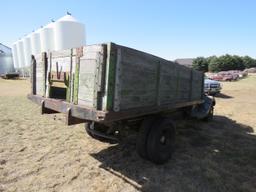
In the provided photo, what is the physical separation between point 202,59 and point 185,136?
230 feet

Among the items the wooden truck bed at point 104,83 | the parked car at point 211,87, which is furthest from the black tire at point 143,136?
the parked car at point 211,87

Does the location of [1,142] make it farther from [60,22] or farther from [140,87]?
[60,22]

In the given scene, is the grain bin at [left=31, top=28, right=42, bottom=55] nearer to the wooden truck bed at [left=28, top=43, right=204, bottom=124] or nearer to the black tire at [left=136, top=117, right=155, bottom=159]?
the wooden truck bed at [left=28, top=43, right=204, bottom=124]

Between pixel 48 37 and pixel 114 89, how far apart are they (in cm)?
3820

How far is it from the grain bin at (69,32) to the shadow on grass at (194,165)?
94.6 ft

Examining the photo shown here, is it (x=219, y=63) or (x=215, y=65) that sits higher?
(x=219, y=63)

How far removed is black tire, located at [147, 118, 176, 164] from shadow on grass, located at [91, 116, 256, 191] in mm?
182

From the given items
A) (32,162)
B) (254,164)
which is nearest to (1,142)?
(32,162)

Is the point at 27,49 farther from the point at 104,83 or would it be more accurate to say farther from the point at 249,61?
the point at 249,61

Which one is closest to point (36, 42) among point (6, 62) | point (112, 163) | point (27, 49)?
point (27, 49)

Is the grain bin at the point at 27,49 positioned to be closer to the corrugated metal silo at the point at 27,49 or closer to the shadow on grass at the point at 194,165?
the corrugated metal silo at the point at 27,49

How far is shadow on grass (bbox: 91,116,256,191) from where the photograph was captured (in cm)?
382

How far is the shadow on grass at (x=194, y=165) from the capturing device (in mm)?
3816

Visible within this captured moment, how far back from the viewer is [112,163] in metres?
4.52
